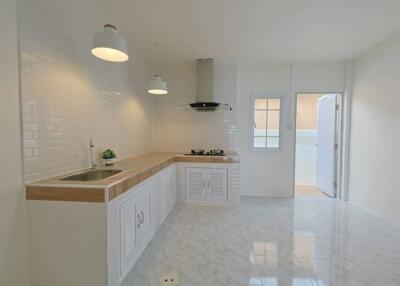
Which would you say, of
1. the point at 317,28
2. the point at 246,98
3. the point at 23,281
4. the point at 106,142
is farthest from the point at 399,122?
the point at 23,281

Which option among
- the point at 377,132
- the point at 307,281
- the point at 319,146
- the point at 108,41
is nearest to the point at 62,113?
the point at 108,41

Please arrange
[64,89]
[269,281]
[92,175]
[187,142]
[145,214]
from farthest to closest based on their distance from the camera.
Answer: [187,142], [145,214], [92,175], [64,89], [269,281]

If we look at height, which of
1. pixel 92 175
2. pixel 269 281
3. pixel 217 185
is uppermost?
pixel 92 175

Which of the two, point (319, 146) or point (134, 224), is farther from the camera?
point (319, 146)

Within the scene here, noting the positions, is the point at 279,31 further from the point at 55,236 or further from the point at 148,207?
the point at 55,236

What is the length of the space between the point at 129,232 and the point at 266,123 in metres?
3.51

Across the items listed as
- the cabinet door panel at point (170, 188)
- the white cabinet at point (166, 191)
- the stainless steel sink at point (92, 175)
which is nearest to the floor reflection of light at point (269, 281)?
the white cabinet at point (166, 191)

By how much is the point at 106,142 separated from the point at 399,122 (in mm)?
3911

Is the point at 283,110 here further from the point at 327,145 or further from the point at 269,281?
the point at 269,281

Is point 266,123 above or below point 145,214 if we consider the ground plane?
above

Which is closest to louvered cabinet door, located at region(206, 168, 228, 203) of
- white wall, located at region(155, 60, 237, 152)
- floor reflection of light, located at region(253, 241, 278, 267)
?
white wall, located at region(155, 60, 237, 152)

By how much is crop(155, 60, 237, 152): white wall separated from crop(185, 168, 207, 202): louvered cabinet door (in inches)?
32.1

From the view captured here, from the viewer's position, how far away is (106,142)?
2.80 meters

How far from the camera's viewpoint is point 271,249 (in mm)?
2467
